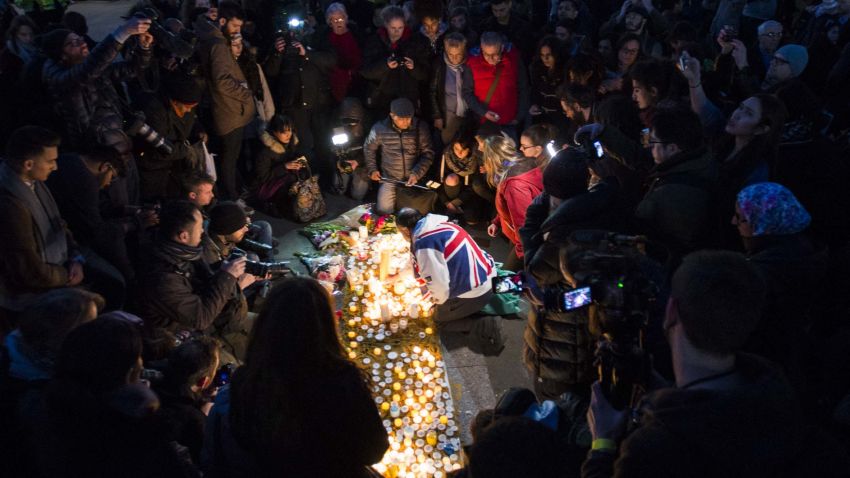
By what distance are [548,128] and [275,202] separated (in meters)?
3.20

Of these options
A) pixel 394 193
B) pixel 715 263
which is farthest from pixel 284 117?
pixel 715 263

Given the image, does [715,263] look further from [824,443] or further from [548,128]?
[548,128]

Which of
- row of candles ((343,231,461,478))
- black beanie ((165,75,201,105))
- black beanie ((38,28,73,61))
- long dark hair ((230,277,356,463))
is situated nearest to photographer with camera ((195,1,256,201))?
black beanie ((165,75,201,105))

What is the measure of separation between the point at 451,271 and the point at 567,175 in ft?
4.85

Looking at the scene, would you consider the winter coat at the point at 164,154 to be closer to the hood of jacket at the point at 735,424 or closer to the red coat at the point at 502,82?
the red coat at the point at 502,82

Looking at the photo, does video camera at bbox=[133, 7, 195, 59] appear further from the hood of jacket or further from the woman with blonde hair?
the hood of jacket

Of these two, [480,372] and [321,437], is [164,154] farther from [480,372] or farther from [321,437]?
[321,437]

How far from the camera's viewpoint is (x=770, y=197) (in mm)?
2900

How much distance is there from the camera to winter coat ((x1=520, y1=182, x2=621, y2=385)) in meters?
3.18

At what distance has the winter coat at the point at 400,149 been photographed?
649cm

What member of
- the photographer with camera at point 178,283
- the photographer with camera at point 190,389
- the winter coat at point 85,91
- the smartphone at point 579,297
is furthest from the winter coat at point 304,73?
the smartphone at point 579,297

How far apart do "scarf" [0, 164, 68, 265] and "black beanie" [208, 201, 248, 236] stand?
1.03 meters

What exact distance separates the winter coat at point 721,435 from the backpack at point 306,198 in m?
5.11

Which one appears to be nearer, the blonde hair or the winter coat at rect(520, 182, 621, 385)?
the winter coat at rect(520, 182, 621, 385)
